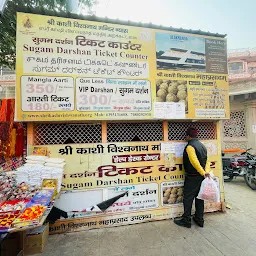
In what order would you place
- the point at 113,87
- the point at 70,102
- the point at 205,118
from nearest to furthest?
the point at 70,102 < the point at 113,87 < the point at 205,118

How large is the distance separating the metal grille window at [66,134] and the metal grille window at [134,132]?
0.92 ft

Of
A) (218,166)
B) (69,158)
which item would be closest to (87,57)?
(69,158)

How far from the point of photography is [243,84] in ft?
34.6

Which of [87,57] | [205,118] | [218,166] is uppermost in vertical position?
[87,57]

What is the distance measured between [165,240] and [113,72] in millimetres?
3081

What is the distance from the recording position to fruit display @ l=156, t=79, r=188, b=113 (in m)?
3.84

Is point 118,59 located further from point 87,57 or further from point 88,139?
point 88,139

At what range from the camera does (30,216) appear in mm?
2119

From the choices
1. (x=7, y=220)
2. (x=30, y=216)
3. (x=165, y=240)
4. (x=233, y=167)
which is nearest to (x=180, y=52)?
(x=165, y=240)

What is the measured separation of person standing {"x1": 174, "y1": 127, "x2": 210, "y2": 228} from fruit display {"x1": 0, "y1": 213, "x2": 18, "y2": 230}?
9.47ft

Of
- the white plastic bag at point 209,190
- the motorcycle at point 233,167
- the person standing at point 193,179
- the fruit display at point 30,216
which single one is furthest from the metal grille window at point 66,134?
the motorcycle at point 233,167

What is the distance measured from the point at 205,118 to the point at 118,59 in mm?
2155

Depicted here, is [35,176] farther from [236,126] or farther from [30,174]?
[236,126]

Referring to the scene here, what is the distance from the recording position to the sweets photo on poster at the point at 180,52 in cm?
392
